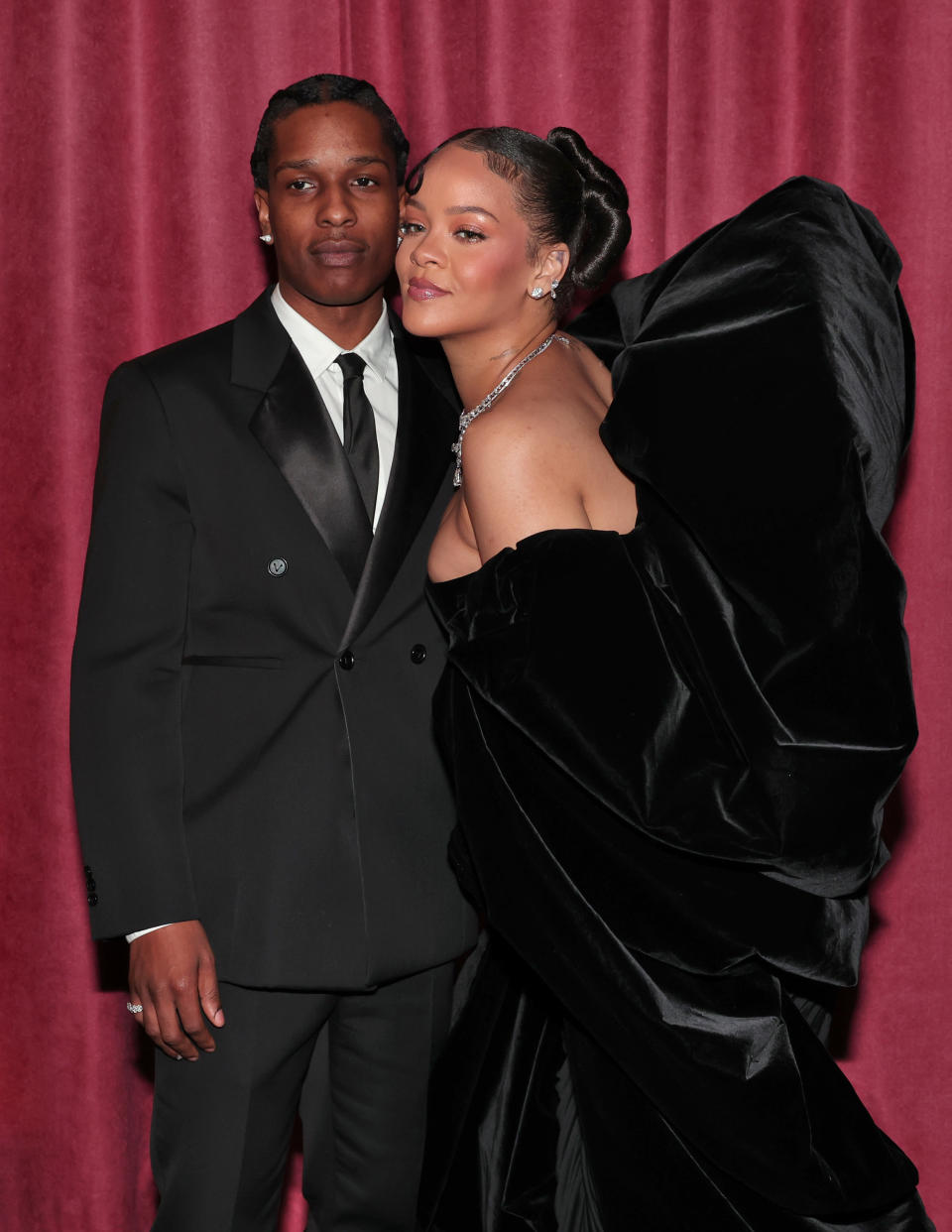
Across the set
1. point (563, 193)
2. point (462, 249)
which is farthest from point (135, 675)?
point (563, 193)

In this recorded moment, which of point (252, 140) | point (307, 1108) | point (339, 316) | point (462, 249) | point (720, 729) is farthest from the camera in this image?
point (252, 140)

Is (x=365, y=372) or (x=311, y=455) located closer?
(x=311, y=455)

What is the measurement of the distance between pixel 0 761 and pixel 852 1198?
1.49 m

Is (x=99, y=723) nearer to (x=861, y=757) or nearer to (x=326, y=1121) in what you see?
(x=326, y=1121)

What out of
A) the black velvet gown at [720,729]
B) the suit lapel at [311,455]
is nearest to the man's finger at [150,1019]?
the black velvet gown at [720,729]

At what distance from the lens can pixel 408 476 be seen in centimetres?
172

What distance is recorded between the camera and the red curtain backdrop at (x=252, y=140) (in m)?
2.14

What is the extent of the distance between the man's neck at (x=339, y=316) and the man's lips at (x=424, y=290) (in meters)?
0.19

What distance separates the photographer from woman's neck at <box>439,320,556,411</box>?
1.63 metres

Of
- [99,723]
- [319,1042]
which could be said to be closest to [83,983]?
[319,1042]

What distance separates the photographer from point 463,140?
159cm

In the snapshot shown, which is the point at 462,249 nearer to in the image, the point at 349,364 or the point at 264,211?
the point at 349,364

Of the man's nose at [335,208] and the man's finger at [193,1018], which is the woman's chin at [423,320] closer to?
the man's nose at [335,208]

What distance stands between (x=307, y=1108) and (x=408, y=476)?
0.89m
